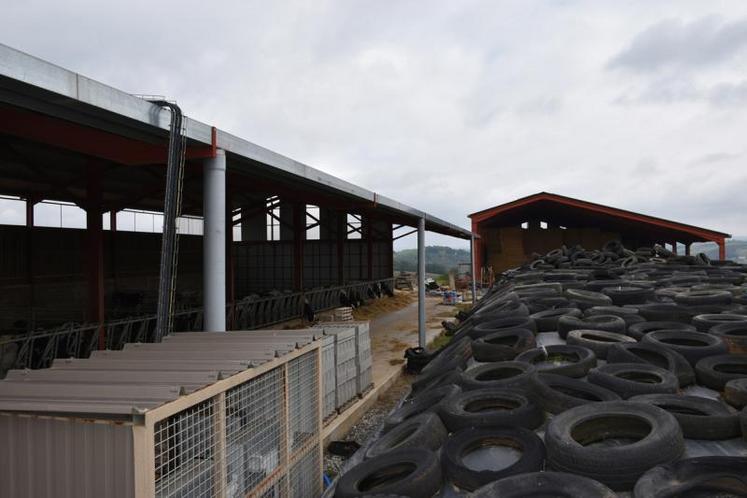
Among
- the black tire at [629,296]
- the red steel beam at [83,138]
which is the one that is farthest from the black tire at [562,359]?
the red steel beam at [83,138]

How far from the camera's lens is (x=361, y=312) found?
23.7m

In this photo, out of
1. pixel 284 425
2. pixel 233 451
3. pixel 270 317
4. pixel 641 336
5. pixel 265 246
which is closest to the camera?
pixel 233 451

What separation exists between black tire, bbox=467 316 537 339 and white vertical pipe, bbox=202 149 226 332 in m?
3.52

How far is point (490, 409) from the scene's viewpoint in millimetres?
4465

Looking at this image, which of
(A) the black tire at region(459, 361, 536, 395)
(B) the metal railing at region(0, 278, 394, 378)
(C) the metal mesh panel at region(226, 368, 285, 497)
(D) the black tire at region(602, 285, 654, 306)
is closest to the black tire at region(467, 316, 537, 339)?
(A) the black tire at region(459, 361, 536, 395)

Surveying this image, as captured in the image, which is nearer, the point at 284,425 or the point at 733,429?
the point at 733,429

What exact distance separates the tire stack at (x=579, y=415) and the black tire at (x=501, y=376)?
0.05ft

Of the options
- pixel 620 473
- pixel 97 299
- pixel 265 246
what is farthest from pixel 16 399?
pixel 265 246

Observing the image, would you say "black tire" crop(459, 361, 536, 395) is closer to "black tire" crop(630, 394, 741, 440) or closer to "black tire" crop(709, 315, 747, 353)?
"black tire" crop(630, 394, 741, 440)

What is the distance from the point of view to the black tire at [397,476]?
3297 millimetres

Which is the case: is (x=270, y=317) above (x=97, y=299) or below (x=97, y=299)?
below

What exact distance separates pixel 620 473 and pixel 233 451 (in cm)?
272

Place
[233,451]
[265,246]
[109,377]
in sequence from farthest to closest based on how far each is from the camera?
[265,246]
[233,451]
[109,377]

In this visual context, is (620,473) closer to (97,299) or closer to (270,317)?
(97,299)
